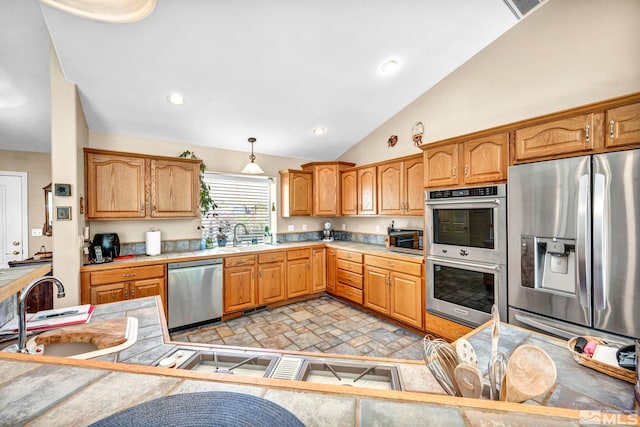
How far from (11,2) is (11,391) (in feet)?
9.15

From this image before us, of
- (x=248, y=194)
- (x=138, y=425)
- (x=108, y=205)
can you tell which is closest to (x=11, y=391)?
(x=138, y=425)

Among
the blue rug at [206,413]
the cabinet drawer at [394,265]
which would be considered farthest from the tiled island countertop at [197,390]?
the cabinet drawer at [394,265]

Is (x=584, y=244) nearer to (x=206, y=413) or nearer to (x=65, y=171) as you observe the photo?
(x=206, y=413)

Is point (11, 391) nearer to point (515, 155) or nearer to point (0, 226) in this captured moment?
point (515, 155)

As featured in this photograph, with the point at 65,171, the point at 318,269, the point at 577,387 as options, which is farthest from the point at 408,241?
the point at 65,171

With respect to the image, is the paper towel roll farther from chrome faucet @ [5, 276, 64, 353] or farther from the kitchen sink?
chrome faucet @ [5, 276, 64, 353]

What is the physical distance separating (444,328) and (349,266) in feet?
4.94

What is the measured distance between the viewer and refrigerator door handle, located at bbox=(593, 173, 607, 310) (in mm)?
1681

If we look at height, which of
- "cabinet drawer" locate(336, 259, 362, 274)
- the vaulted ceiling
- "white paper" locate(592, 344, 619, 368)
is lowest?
"cabinet drawer" locate(336, 259, 362, 274)

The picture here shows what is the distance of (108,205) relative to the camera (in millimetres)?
2889

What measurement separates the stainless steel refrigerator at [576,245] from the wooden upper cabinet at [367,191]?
6.03 ft

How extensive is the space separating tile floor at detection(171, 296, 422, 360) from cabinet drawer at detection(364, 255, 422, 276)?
72 cm

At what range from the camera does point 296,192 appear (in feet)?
14.3

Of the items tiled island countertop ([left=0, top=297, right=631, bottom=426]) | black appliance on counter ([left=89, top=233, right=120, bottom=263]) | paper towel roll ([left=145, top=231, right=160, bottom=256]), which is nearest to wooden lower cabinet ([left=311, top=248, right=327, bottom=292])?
paper towel roll ([left=145, top=231, right=160, bottom=256])
